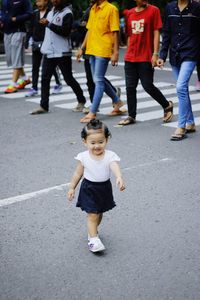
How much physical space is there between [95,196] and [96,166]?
0.21 m

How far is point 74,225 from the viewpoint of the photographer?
4.45 m

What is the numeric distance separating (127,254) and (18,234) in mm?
881

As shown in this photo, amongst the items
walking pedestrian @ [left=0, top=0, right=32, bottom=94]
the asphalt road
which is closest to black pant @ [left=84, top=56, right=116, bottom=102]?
the asphalt road

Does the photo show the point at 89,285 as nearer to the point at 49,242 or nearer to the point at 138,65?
the point at 49,242

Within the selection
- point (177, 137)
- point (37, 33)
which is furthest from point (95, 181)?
point (37, 33)

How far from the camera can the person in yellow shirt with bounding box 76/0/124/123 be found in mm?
8141

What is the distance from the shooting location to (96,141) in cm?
388

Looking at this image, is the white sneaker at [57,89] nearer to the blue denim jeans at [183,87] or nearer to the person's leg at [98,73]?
the person's leg at [98,73]

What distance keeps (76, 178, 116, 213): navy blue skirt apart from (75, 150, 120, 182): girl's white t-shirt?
4 centimetres

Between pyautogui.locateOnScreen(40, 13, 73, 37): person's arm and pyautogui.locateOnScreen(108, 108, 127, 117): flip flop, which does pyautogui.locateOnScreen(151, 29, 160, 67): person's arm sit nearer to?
pyautogui.locateOnScreen(108, 108, 127, 117): flip flop

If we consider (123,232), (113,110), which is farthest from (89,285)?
(113,110)

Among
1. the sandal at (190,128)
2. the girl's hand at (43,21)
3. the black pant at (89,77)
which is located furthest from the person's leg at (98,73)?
the sandal at (190,128)

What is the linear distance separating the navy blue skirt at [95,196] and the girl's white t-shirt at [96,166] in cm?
4

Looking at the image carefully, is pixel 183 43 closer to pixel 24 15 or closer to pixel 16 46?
pixel 24 15
